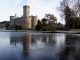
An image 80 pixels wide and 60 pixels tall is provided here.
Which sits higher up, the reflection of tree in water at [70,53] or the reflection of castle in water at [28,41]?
the reflection of tree in water at [70,53]

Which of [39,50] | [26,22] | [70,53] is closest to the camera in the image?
[70,53]

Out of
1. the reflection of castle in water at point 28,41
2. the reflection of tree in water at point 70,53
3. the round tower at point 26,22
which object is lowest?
the reflection of castle in water at point 28,41

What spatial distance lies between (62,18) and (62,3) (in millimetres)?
4928

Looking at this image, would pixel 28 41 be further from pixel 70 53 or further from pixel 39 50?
pixel 70 53

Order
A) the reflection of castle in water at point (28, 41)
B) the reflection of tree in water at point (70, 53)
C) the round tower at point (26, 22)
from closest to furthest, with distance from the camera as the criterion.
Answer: the reflection of tree in water at point (70, 53) < the reflection of castle in water at point (28, 41) < the round tower at point (26, 22)

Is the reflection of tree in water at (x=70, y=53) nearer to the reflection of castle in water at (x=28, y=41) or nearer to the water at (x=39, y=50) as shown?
the water at (x=39, y=50)

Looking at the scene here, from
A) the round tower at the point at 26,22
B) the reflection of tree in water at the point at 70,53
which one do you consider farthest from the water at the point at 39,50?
the round tower at the point at 26,22

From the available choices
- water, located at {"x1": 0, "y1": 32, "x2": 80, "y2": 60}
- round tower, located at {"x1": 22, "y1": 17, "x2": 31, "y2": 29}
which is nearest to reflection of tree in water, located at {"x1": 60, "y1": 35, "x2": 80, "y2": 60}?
water, located at {"x1": 0, "y1": 32, "x2": 80, "y2": 60}

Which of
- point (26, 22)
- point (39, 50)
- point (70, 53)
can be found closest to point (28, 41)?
point (39, 50)

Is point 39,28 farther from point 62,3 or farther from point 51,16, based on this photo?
point 62,3

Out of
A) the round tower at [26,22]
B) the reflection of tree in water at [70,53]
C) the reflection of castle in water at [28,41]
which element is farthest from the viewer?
the round tower at [26,22]

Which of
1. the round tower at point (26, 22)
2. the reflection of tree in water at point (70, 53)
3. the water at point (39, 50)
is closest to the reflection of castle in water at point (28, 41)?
the water at point (39, 50)

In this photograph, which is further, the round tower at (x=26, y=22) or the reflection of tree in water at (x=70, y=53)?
the round tower at (x=26, y=22)

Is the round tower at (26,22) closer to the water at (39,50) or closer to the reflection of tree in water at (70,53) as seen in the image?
the water at (39,50)
